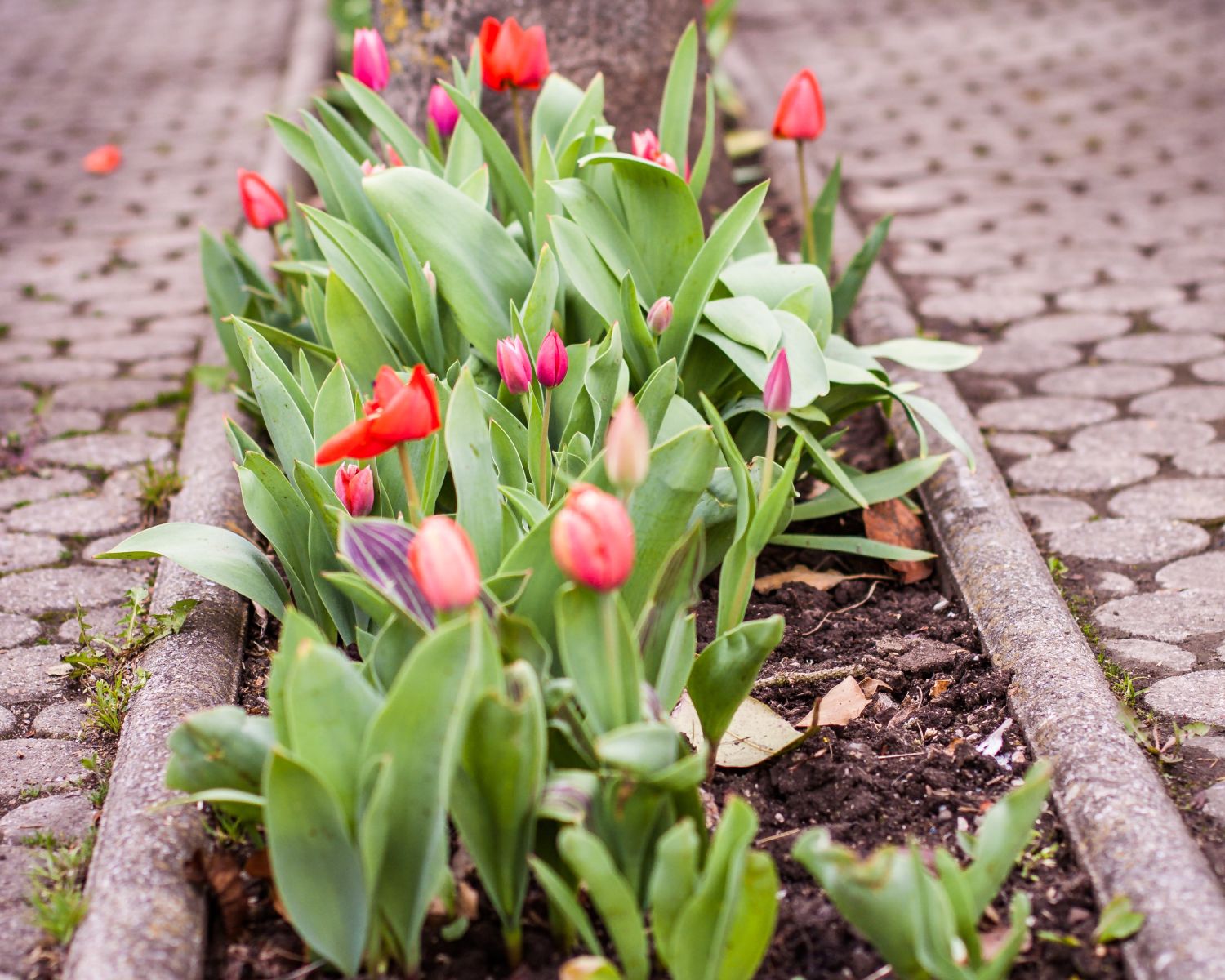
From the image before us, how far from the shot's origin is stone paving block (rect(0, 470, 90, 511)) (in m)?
2.95

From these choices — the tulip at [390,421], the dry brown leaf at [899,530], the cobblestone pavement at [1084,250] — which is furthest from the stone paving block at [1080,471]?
the tulip at [390,421]

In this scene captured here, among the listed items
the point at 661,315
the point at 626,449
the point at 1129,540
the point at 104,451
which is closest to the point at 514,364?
the point at 661,315

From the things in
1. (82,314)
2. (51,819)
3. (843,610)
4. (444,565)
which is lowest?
(82,314)

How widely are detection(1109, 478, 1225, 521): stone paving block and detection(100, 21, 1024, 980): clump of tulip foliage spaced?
0.60 meters

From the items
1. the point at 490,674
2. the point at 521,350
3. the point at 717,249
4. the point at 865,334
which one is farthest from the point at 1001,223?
the point at 490,674

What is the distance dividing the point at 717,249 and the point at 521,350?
504 millimetres

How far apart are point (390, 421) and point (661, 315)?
0.75m

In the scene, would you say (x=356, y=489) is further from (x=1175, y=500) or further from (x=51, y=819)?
(x=1175, y=500)

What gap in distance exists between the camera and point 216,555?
1892 mm

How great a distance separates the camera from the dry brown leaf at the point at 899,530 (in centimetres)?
247

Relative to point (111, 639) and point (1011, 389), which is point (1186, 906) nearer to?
point (111, 639)

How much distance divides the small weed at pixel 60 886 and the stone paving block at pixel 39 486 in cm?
137

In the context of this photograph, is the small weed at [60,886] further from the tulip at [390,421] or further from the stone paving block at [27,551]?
the stone paving block at [27,551]

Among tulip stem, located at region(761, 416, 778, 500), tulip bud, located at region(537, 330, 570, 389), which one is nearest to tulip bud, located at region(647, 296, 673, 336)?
tulip bud, located at region(537, 330, 570, 389)
